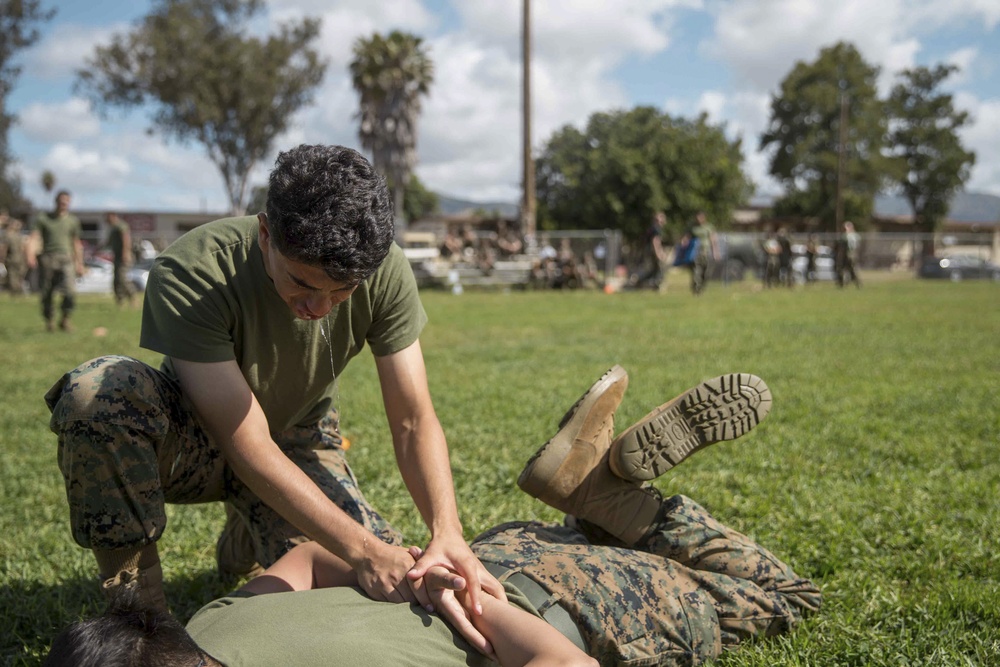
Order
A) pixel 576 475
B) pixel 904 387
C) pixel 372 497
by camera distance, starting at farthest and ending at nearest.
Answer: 1. pixel 904 387
2. pixel 372 497
3. pixel 576 475

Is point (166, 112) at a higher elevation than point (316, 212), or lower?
higher

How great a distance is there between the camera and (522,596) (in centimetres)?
218

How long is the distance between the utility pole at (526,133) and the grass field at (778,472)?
15.6 metres

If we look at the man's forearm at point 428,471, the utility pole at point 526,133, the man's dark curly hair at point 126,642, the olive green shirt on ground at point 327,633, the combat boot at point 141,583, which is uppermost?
the utility pole at point 526,133

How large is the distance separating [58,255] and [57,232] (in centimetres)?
44

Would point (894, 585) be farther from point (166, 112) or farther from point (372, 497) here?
point (166, 112)

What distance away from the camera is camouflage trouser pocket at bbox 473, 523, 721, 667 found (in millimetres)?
2213

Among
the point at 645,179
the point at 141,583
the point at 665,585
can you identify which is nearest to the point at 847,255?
the point at 665,585

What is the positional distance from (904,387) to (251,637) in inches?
216

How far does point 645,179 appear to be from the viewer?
4669cm

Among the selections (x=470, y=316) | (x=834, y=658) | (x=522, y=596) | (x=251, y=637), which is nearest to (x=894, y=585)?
(x=834, y=658)

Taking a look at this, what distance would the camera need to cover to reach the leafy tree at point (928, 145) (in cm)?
6119

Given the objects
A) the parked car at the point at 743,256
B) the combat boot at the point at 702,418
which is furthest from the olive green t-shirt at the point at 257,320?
the parked car at the point at 743,256

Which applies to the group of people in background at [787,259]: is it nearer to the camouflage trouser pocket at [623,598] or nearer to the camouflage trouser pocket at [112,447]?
the camouflage trouser pocket at [623,598]
